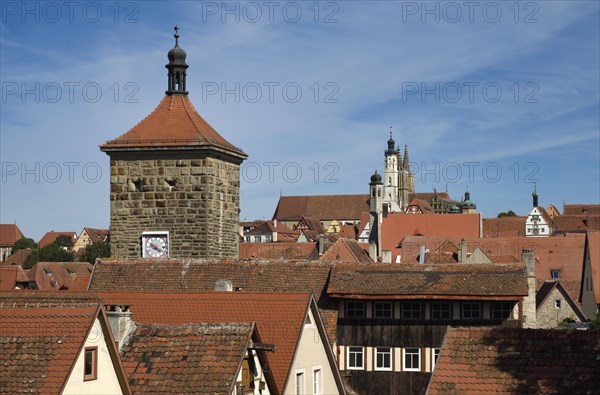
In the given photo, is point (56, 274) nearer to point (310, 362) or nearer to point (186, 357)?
point (310, 362)

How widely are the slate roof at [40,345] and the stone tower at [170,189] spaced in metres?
16.1

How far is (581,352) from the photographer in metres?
14.2

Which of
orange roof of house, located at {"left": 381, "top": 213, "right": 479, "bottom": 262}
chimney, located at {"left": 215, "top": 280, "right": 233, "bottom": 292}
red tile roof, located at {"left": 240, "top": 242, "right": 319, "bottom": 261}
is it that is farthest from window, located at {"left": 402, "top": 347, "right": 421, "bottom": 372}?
orange roof of house, located at {"left": 381, "top": 213, "right": 479, "bottom": 262}

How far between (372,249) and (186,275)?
85.7 ft

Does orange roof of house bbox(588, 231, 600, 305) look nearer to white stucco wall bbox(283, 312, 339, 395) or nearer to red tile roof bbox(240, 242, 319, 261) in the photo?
red tile roof bbox(240, 242, 319, 261)

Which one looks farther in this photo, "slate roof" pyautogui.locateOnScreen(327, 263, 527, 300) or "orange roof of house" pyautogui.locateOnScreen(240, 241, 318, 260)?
"orange roof of house" pyautogui.locateOnScreen(240, 241, 318, 260)

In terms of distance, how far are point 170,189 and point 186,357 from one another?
15.2 metres

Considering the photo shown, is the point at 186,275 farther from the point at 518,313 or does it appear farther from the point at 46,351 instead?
the point at 46,351

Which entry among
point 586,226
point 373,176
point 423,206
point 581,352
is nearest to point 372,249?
point 581,352

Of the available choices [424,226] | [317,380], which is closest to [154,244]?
[317,380]

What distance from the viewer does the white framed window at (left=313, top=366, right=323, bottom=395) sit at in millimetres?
21000

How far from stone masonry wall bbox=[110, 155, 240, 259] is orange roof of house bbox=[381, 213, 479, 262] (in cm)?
5566

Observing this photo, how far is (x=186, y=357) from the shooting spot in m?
16.5

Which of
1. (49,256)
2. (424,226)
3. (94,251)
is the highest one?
(424,226)
